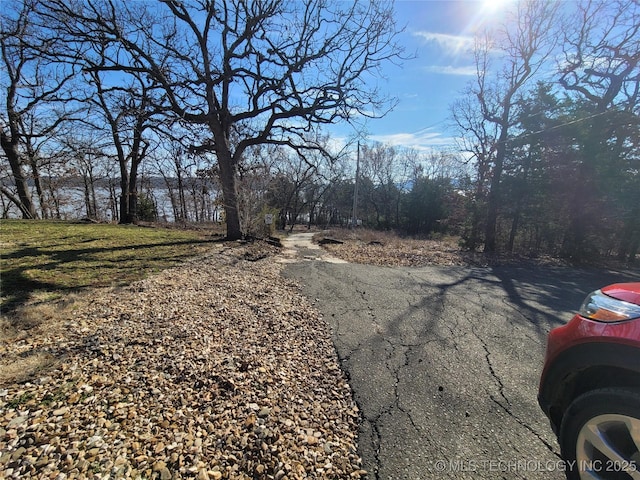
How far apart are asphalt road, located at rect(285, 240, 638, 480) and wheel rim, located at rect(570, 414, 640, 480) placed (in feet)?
1.26

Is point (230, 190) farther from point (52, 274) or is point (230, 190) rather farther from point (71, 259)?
point (52, 274)

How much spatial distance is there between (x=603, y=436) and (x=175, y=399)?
8.91ft

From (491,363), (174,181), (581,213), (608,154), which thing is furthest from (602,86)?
(174,181)

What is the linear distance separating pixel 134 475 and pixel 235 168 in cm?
988

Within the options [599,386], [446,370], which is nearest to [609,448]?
[599,386]

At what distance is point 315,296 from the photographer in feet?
17.5

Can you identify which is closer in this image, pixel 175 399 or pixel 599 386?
pixel 599 386

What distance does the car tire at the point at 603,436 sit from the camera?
1.35m

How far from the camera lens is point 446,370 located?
2924 millimetres

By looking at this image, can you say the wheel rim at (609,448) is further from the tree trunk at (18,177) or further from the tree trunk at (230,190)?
the tree trunk at (18,177)

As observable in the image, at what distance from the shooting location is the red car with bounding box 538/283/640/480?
1.37 metres

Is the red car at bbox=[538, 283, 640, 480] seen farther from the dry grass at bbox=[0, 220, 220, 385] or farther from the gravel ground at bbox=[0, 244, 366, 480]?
A: the dry grass at bbox=[0, 220, 220, 385]

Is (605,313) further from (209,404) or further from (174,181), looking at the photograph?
(174,181)

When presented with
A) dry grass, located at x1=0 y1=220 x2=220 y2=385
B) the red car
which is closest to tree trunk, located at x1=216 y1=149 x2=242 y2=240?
dry grass, located at x1=0 y1=220 x2=220 y2=385
